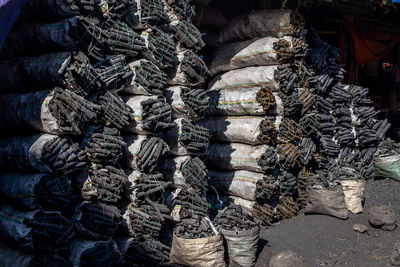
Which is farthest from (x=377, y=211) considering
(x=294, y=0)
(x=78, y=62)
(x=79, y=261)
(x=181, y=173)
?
(x=78, y=62)

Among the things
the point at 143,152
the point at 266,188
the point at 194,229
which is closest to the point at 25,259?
the point at 143,152

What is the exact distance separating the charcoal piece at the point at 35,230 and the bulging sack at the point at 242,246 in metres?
2.84

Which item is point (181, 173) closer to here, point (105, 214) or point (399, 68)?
point (105, 214)

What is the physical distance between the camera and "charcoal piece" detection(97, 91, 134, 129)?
18.7ft

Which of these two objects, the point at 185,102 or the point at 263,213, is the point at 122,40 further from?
the point at 263,213

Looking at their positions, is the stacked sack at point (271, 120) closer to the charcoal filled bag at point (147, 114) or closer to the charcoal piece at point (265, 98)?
the charcoal piece at point (265, 98)

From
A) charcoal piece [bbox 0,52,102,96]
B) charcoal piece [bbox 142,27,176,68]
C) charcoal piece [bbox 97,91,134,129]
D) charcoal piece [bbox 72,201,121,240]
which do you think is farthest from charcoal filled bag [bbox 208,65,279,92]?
charcoal piece [bbox 72,201,121,240]

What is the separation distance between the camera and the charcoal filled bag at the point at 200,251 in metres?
6.01

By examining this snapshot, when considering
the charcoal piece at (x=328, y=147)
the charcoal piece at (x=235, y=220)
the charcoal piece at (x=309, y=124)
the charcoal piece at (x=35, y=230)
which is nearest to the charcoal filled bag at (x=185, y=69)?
the charcoal piece at (x=235, y=220)

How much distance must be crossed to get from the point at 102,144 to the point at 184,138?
1.68 metres

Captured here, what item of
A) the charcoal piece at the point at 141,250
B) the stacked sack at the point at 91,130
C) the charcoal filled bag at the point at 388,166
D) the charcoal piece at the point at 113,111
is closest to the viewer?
the stacked sack at the point at 91,130

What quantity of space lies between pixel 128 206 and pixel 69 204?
1.04m

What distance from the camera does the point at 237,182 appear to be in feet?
28.1

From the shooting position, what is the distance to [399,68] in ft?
50.7
